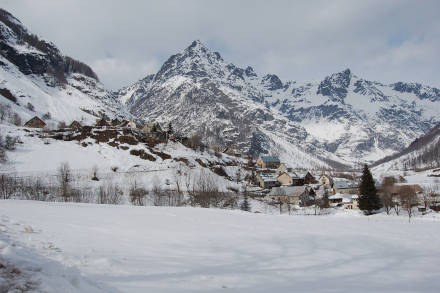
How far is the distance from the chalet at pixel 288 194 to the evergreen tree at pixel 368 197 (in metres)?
23.7

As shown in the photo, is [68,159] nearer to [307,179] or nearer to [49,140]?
[49,140]

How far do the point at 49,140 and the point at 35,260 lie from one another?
88973mm

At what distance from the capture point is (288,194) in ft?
278

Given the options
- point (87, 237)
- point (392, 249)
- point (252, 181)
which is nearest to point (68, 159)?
point (252, 181)

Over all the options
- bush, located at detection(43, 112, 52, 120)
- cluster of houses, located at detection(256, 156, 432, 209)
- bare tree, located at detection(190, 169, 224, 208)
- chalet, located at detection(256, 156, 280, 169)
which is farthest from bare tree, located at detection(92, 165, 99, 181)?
chalet, located at detection(256, 156, 280, 169)

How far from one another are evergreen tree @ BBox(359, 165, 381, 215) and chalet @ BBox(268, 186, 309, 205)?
2374 centimetres

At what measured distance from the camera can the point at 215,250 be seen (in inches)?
535

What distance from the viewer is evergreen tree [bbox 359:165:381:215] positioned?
5978 centimetres

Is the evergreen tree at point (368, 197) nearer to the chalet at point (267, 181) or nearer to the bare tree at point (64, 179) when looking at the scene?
the chalet at point (267, 181)

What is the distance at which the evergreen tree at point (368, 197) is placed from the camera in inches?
2354

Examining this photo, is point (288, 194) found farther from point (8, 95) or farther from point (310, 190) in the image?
point (8, 95)

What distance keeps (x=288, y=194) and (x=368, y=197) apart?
26.8m

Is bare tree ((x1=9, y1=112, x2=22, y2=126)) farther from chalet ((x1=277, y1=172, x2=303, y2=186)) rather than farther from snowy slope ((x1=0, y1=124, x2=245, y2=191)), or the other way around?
chalet ((x1=277, y1=172, x2=303, y2=186))

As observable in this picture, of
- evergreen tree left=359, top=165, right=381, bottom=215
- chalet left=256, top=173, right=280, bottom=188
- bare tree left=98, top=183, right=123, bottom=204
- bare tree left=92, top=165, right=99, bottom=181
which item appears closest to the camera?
bare tree left=98, top=183, right=123, bottom=204
